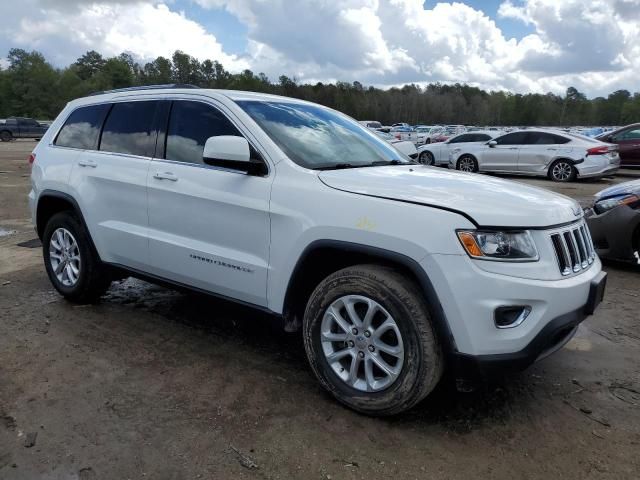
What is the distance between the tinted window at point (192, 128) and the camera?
141 inches

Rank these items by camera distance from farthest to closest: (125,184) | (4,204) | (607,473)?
(4,204)
(125,184)
(607,473)

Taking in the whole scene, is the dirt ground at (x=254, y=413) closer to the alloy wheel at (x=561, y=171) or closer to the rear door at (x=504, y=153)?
the alloy wheel at (x=561, y=171)

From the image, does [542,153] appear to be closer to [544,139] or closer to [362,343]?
[544,139]

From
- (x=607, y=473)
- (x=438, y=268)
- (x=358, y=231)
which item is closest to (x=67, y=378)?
(x=358, y=231)

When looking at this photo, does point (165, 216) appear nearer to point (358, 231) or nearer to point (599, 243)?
point (358, 231)

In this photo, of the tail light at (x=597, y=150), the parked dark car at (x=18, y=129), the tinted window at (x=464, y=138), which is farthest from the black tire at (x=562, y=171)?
the parked dark car at (x=18, y=129)

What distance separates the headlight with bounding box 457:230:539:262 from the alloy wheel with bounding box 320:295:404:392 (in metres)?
0.56

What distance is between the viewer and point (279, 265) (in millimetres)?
3137

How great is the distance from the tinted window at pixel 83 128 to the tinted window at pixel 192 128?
99 centimetres

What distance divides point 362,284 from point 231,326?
1801 mm

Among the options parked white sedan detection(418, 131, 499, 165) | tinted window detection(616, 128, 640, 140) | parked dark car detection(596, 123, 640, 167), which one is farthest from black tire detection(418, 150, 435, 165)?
tinted window detection(616, 128, 640, 140)

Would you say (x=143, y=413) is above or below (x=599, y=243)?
below

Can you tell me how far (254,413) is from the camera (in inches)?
117

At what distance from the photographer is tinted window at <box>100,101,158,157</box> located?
159 inches
